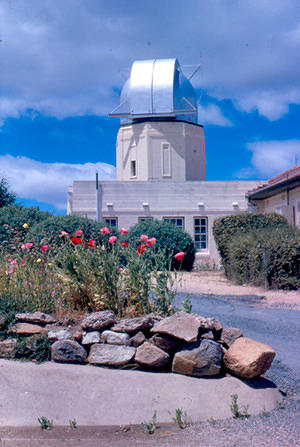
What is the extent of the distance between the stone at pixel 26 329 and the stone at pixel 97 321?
1.78ft

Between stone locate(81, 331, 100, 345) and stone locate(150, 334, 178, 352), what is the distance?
0.65m

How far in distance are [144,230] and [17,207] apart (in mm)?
5316

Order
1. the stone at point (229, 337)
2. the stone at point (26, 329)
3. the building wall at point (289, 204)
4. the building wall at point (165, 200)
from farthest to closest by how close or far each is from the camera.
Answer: the building wall at point (165, 200)
the building wall at point (289, 204)
the stone at point (26, 329)
the stone at point (229, 337)

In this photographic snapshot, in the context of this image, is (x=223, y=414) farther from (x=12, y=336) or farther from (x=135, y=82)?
(x=135, y=82)

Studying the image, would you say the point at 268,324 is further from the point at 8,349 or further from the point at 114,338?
the point at 8,349

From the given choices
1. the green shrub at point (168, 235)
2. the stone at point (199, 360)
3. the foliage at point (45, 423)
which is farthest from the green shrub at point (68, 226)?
the foliage at point (45, 423)

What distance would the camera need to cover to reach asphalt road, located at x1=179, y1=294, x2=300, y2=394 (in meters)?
5.25

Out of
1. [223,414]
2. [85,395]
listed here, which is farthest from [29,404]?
[223,414]

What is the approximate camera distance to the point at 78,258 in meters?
6.08

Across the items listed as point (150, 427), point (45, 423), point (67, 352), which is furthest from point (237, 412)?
point (67, 352)

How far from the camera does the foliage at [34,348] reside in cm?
514

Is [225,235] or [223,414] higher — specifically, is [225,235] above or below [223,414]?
above

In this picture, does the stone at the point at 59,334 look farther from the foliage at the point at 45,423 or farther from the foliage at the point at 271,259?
the foliage at the point at 271,259

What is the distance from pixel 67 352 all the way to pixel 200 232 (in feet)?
62.8
